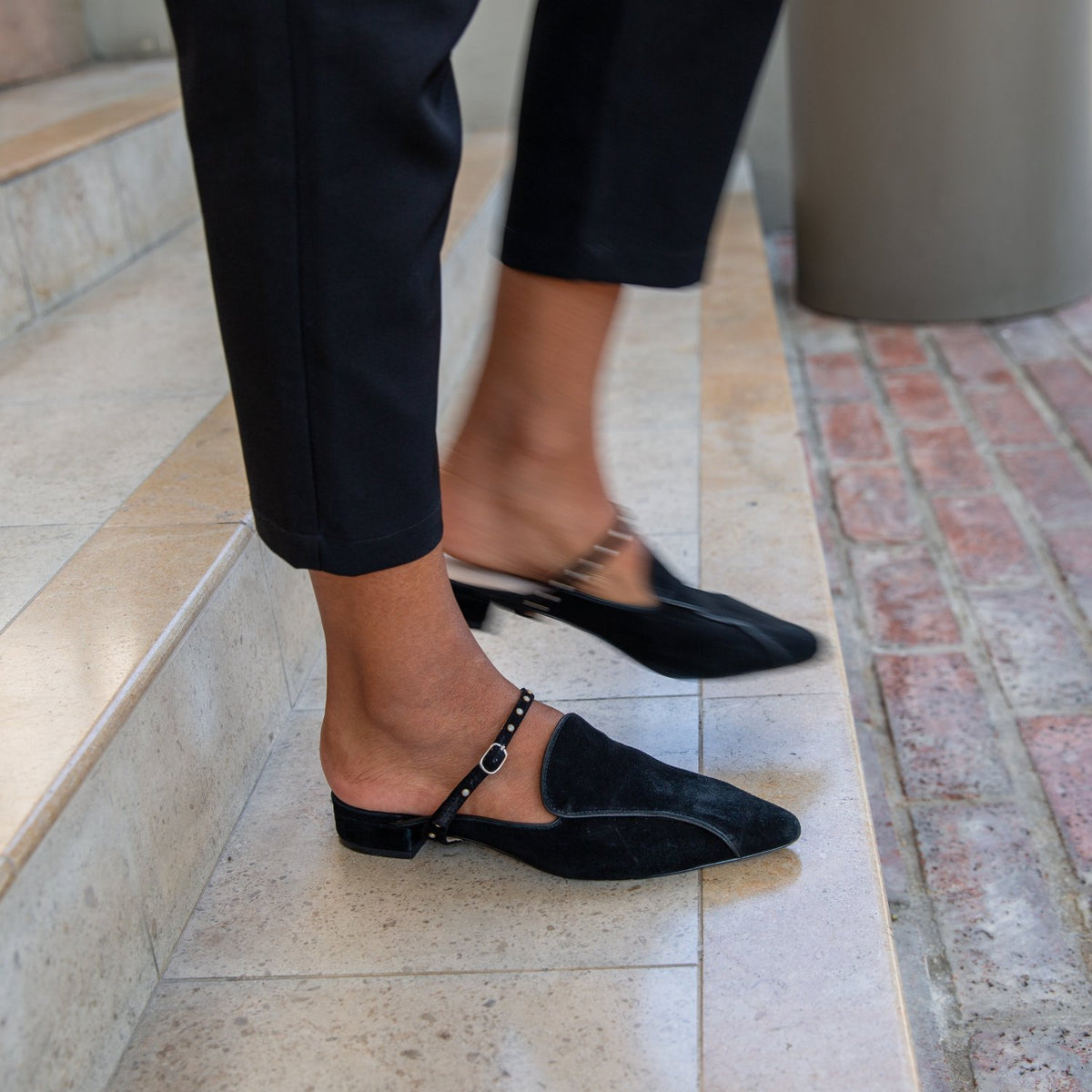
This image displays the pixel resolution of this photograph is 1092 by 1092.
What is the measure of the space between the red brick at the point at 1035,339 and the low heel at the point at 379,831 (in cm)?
201

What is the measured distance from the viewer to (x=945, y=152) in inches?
107

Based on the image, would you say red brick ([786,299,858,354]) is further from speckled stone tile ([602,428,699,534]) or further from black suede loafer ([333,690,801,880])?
black suede loafer ([333,690,801,880])

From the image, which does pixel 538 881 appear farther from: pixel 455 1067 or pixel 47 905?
pixel 47 905

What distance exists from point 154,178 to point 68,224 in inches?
14.7

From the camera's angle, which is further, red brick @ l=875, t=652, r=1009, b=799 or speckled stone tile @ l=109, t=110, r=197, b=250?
speckled stone tile @ l=109, t=110, r=197, b=250

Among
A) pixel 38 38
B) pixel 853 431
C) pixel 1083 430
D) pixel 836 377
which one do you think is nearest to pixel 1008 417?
pixel 1083 430

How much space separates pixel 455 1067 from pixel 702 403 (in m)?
1.37

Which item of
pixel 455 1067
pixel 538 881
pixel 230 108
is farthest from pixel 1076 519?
pixel 230 108

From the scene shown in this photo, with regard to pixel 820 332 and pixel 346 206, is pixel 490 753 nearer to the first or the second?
pixel 346 206

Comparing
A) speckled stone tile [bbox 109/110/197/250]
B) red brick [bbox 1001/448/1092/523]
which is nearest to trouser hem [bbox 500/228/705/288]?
red brick [bbox 1001/448/1092/523]

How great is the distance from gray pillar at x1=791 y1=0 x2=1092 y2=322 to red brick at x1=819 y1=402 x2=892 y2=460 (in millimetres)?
599

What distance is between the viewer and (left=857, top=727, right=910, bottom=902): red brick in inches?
45.9

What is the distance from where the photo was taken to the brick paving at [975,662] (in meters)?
1.03

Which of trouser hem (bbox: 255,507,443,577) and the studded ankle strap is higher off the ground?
trouser hem (bbox: 255,507,443,577)
